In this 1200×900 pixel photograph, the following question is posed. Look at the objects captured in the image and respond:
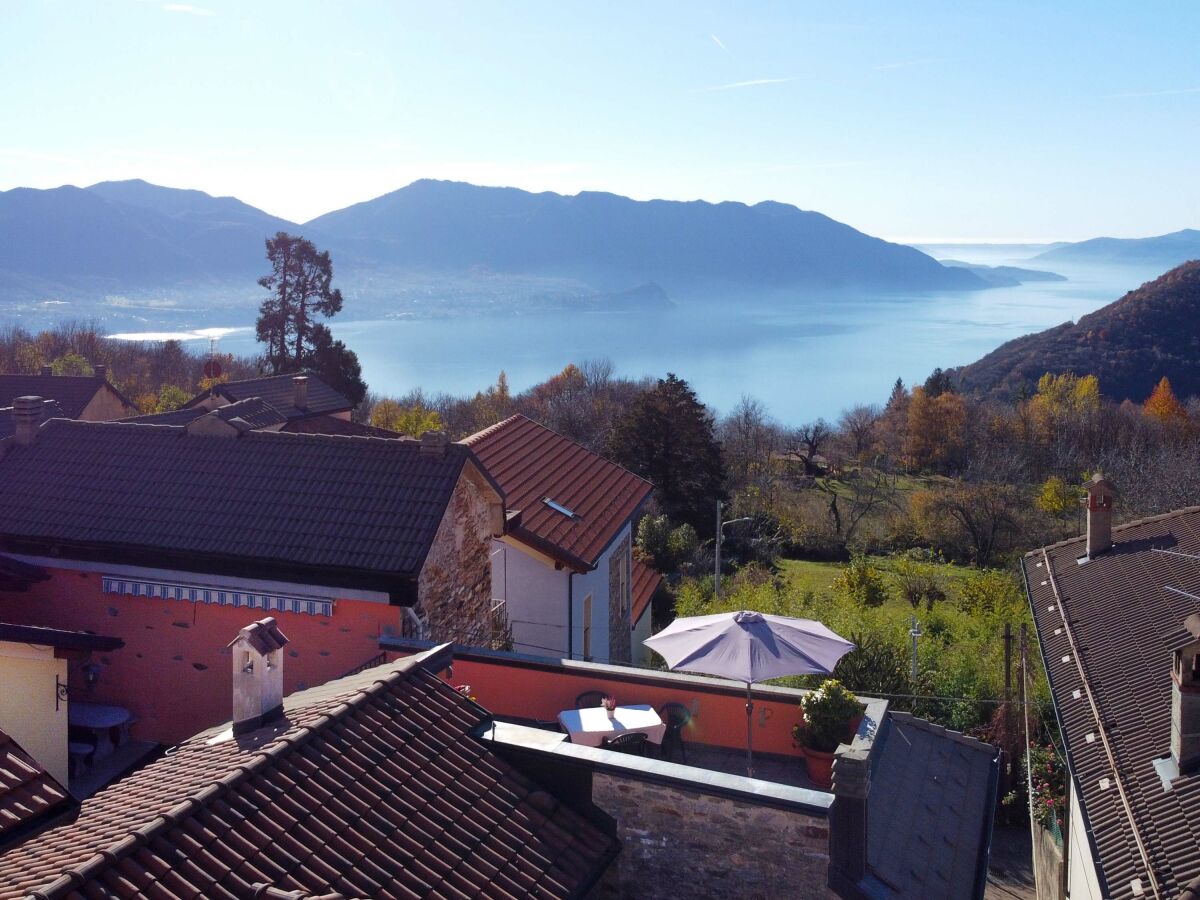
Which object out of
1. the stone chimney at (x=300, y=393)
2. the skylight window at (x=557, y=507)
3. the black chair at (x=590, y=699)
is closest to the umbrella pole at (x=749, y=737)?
the black chair at (x=590, y=699)

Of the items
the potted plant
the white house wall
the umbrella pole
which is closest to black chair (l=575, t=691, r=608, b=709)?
the umbrella pole

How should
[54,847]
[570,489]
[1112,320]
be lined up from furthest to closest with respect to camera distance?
[1112,320] < [570,489] < [54,847]

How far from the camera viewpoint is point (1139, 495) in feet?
97.6

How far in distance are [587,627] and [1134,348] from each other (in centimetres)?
6819

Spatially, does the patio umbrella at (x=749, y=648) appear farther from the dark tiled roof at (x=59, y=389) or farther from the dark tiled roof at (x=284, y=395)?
the dark tiled roof at (x=59, y=389)

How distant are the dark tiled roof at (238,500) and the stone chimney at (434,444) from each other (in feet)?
0.18

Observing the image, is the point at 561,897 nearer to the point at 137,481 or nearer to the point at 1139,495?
the point at 137,481

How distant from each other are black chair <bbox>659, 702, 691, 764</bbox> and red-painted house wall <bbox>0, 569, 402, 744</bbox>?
261 cm

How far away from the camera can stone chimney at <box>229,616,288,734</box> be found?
6105 millimetres

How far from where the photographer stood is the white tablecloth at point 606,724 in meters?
7.36

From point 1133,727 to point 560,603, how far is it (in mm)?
6772

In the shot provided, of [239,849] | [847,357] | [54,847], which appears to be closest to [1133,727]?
[239,849]

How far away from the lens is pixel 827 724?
7406 millimetres

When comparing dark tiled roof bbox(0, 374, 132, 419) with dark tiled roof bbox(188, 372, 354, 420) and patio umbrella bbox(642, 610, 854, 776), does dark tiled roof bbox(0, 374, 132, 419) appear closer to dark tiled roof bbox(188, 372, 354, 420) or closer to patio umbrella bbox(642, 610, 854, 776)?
dark tiled roof bbox(188, 372, 354, 420)
